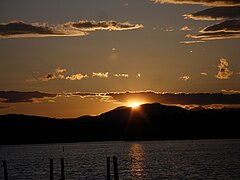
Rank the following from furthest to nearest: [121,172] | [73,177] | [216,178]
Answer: [121,172] → [73,177] → [216,178]

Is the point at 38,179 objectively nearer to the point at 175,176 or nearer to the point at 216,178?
the point at 175,176

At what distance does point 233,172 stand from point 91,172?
22986 mm

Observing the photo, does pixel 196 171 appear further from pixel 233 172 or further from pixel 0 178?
pixel 0 178

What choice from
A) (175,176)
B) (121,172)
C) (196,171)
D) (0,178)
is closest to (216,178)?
(175,176)

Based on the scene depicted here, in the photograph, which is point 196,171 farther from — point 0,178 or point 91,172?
point 0,178

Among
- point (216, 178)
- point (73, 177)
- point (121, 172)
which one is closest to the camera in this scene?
point (216, 178)

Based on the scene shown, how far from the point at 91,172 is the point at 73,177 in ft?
27.7

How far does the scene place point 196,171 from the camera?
89.9m

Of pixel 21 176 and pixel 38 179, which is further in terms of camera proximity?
pixel 21 176

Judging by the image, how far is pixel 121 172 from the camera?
303 ft

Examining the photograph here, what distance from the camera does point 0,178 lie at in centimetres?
8125

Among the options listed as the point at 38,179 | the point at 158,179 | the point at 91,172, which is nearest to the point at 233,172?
the point at 158,179

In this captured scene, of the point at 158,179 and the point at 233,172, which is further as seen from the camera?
the point at 233,172

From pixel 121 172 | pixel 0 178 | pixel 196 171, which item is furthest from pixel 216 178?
pixel 0 178
